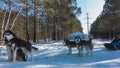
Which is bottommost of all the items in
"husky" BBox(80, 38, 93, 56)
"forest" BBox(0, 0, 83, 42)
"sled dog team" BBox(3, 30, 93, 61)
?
"forest" BBox(0, 0, 83, 42)

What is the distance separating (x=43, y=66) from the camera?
12.1m

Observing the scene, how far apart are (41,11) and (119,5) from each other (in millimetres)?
15115

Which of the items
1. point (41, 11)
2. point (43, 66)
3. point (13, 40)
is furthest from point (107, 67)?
point (41, 11)

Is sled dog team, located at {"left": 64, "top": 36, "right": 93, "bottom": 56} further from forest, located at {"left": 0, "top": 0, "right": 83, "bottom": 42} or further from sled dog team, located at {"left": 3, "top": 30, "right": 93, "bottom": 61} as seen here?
forest, located at {"left": 0, "top": 0, "right": 83, "bottom": 42}

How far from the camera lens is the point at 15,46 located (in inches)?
606

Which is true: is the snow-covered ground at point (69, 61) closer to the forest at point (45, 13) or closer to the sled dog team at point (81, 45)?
Result: the sled dog team at point (81, 45)

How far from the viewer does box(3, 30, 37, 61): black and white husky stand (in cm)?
1514

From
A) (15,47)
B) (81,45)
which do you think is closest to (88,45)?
(81,45)

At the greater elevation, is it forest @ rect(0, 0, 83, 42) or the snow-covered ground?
the snow-covered ground

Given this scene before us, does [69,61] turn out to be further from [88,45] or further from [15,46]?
[88,45]

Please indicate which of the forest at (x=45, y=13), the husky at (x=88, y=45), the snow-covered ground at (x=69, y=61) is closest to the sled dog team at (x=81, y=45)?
the husky at (x=88, y=45)

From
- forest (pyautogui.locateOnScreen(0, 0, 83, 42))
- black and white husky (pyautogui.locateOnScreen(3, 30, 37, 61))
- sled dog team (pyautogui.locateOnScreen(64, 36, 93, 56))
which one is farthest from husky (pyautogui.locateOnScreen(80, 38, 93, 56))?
forest (pyautogui.locateOnScreen(0, 0, 83, 42))

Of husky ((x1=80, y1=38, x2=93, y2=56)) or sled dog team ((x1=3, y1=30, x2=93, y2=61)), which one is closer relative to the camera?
sled dog team ((x1=3, y1=30, x2=93, y2=61))

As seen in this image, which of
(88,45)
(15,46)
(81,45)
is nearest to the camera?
(15,46)
